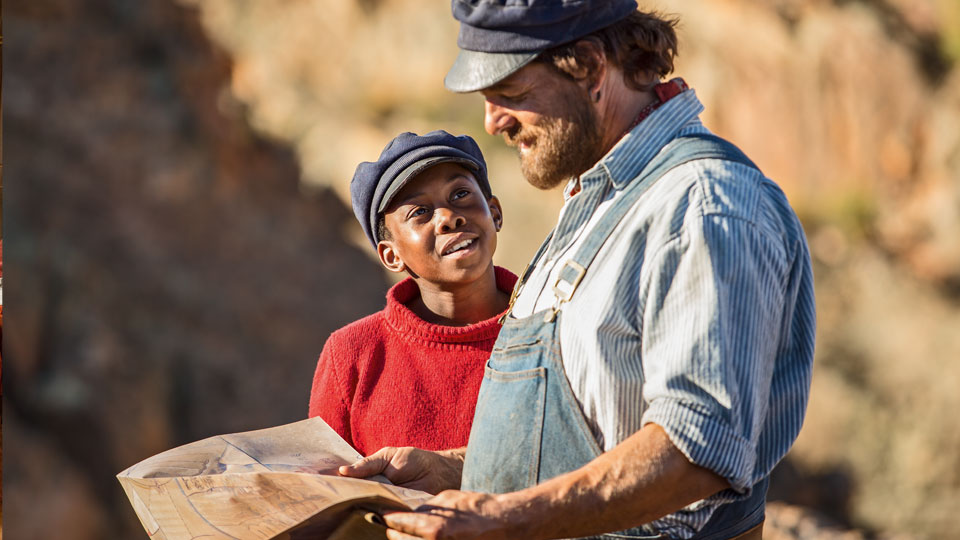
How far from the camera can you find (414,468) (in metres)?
2.19

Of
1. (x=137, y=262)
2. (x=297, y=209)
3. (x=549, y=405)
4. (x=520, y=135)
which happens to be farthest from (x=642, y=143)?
(x=137, y=262)

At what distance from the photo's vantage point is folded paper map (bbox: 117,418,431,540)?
1.83m

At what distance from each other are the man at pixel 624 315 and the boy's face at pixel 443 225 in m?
0.42

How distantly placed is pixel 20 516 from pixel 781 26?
27.2ft

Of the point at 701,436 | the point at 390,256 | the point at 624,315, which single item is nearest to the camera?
the point at 701,436

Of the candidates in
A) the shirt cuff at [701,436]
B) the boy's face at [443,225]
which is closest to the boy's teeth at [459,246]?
the boy's face at [443,225]

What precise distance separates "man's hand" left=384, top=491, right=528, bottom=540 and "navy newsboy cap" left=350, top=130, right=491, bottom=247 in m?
1.02

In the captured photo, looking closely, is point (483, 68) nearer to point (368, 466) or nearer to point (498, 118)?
point (498, 118)

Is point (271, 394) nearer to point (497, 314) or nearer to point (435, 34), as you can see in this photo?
point (435, 34)

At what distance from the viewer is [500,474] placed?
1918 millimetres

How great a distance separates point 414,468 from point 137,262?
9.45m

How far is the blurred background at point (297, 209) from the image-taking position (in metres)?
8.98

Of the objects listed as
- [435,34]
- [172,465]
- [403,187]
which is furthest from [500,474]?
[435,34]

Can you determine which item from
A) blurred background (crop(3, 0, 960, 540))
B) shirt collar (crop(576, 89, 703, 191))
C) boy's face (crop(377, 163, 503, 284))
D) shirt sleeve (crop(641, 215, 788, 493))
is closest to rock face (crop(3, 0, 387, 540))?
blurred background (crop(3, 0, 960, 540))
